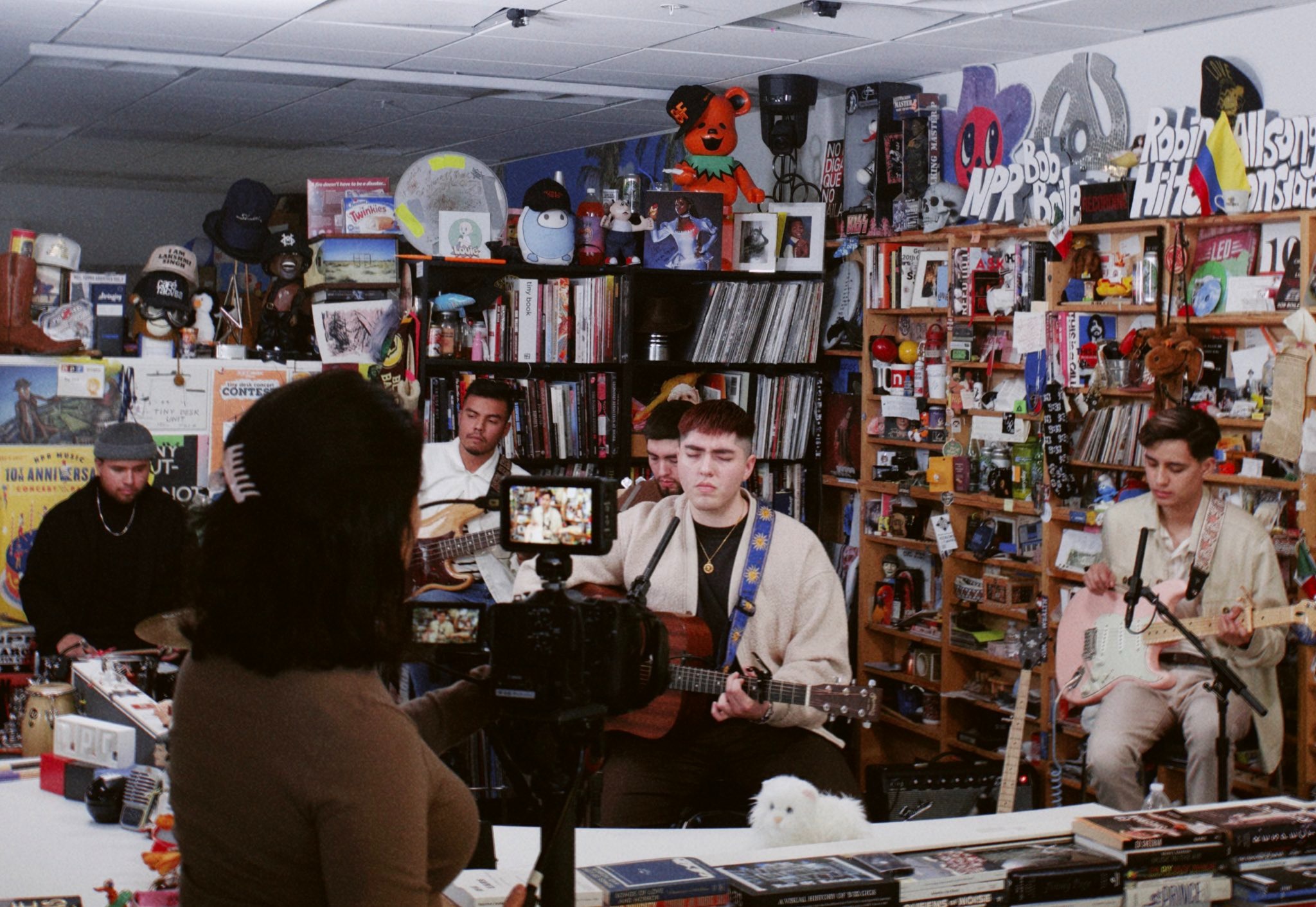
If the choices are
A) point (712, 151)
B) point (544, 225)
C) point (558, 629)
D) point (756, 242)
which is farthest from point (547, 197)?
point (558, 629)

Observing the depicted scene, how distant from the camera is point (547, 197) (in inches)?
237

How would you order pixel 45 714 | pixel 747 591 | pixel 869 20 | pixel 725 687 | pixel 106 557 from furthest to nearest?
pixel 869 20 → pixel 106 557 → pixel 747 591 → pixel 725 687 → pixel 45 714

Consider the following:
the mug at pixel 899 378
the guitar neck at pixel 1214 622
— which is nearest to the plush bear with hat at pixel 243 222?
the mug at pixel 899 378

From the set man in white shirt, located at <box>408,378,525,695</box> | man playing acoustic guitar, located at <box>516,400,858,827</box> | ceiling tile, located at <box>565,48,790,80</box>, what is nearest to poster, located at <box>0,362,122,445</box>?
man in white shirt, located at <box>408,378,525,695</box>

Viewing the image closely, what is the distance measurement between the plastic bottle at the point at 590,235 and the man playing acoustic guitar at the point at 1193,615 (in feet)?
8.36

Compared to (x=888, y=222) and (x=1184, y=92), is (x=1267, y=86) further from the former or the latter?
(x=888, y=222)

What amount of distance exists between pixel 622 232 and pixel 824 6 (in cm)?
155

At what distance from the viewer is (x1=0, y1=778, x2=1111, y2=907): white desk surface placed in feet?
8.03

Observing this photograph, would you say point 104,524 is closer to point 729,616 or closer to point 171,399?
point 171,399

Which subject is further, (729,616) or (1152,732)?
(1152,732)

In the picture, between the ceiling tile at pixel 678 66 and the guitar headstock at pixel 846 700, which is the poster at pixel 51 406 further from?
the guitar headstock at pixel 846 700

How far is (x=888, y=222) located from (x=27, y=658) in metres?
3.85

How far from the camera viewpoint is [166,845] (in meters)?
2.45

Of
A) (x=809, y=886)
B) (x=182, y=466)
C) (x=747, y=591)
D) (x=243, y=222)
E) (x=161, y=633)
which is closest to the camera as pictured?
(x=809, y=886)
